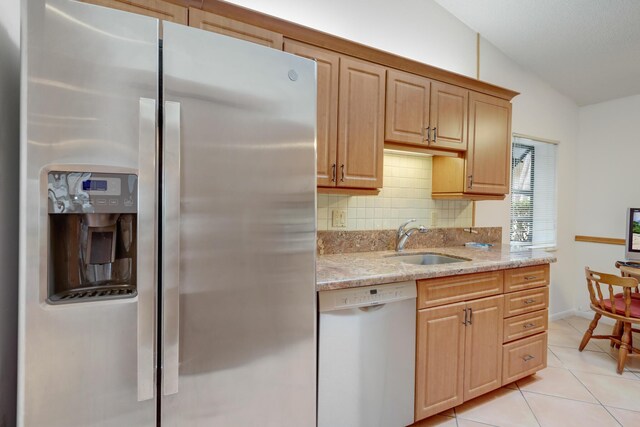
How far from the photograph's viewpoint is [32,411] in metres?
0.85

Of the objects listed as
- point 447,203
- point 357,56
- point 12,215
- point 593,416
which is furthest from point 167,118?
point 593,416

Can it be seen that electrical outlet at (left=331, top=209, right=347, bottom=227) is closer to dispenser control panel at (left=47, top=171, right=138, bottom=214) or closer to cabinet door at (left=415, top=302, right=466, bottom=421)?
cabinet door at (left=415, top=302, right=466, bottom=421)

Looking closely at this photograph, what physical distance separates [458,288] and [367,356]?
0.69m

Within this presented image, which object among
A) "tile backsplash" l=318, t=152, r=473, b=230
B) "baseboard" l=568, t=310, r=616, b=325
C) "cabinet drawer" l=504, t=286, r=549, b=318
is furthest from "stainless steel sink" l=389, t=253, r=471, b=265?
"baseboard" l=568, t=310, r=616, b=325

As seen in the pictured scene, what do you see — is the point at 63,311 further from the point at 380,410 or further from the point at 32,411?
the point at 380,410

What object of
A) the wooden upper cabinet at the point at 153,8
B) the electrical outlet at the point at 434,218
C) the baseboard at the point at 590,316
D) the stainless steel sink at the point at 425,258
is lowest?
the baseboard at the point at 590,316

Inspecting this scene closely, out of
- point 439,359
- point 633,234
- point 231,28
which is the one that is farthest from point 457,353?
point 633,234

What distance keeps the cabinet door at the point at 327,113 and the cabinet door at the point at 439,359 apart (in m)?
0.94

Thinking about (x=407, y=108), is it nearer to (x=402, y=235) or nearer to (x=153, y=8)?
(x=402, y=235)

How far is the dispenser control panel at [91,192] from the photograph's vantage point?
857mm

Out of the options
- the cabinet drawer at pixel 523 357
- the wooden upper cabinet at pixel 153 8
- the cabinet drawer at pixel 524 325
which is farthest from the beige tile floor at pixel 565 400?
the wooden upper cabinet at pixel 153 8

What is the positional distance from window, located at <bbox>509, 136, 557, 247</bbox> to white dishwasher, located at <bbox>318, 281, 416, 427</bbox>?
242 centimetres

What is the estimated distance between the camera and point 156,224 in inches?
37.2

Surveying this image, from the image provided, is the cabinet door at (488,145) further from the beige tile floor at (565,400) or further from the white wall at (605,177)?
the white wall at (605,177)
